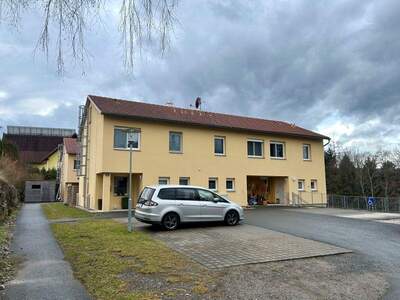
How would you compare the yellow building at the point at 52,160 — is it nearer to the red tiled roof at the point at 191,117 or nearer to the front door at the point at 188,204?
the red tiled roof at the point at 191,117

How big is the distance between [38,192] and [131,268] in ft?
133

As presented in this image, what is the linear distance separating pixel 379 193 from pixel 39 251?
52.3 meters

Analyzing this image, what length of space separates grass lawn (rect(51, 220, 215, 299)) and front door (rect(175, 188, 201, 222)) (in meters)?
2.34

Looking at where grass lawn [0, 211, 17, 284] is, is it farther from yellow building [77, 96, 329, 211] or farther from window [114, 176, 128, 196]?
window [114, 176, 128, 196]

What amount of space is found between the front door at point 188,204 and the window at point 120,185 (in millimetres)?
10021

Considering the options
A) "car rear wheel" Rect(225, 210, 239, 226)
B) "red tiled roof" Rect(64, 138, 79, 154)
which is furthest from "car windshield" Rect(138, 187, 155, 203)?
"red tiled roof" Rect(64, 138, 79, 154)

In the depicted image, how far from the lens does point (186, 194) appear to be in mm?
14273

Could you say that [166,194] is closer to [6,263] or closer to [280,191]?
[6,263]

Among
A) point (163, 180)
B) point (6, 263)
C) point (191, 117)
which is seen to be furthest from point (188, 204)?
point (191, 117)

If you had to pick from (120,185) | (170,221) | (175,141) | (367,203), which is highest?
(175,141)

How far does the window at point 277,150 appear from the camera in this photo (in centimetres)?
2828

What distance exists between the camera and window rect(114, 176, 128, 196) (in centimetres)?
2309

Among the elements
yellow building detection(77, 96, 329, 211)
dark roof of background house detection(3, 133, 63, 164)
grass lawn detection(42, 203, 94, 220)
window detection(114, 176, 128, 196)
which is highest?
dark roof of background house detection(3, 133, 63, 164)

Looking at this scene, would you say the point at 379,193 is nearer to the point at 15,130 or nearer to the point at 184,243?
the point at 184,243
